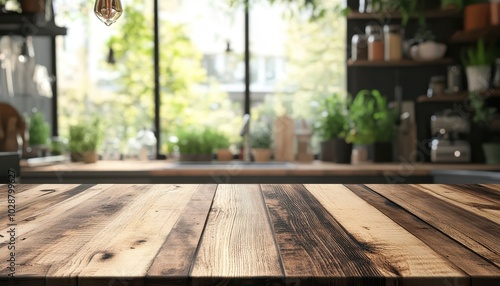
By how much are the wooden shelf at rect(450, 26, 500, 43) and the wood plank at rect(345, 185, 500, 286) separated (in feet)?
8.58

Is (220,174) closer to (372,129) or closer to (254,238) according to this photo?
(372,129)

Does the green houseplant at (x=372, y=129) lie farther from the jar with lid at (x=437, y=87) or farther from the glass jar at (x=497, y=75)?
the glass jar at (x=497, y=75)

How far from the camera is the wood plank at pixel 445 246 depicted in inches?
33.8

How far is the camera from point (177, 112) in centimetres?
436

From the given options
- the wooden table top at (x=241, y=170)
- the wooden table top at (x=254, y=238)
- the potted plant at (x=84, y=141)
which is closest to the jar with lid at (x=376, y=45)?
the wooden table top at (x=241, y=170)

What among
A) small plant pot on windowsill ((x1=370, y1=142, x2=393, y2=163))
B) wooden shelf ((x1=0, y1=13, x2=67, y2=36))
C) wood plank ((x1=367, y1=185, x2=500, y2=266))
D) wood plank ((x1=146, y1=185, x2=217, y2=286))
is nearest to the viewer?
wood plank ((x1=146, y1=185, x2=217, y2=286))

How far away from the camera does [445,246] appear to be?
1.05 meters

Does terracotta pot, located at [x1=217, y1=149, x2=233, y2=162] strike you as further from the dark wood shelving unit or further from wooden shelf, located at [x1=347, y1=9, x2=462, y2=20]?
the dark wood shelving unit

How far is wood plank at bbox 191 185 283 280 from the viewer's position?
34.5 inches

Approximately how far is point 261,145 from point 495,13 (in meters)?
1.65

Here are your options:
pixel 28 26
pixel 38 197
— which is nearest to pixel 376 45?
pixel 28 26

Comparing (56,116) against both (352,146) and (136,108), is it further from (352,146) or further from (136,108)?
(352,146)

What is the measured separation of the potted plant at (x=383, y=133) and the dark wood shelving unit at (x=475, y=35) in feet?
2.06

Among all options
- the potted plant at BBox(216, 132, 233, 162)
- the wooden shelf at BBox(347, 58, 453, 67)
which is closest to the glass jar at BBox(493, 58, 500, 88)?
the wooden shelf at BBox(347, 58, 453, 67)
